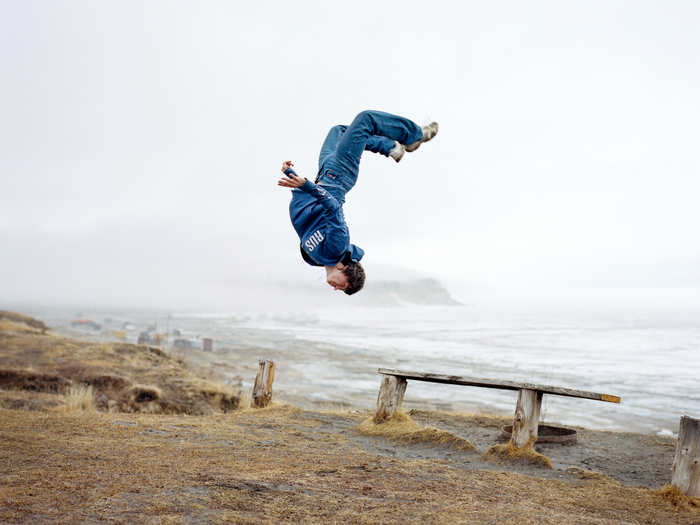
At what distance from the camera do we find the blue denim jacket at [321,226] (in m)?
4.89

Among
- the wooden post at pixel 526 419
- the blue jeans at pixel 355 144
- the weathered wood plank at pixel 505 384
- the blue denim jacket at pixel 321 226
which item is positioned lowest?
the wooden post at pixel 526 419

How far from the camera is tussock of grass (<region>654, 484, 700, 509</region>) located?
5.75 metres

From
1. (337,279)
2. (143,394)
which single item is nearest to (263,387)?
(143,394)

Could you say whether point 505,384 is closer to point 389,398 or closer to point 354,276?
point 389,398

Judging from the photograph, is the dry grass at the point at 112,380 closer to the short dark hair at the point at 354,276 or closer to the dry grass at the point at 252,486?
the dry grass at the point at 252,486

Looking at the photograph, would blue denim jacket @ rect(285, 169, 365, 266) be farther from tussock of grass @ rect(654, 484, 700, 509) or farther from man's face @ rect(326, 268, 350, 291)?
tussock of grass @ rect(654, 484, 700, 509)

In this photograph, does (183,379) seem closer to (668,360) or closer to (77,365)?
(77,365)

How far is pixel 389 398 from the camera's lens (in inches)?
368

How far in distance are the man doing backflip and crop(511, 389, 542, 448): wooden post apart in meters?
3.86

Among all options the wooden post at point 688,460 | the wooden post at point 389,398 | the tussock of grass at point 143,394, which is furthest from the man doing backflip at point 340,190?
the tussock of grass at point 143,394

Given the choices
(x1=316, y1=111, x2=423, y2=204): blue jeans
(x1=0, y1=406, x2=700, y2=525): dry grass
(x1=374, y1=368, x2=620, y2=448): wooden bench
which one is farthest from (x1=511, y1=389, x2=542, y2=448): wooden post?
(x1=316, y1=111, x2=423, y2=204): blue jeans

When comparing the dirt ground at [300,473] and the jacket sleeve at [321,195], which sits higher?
the jacket sleeve at [321,195]

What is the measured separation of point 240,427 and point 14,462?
12.0 feet

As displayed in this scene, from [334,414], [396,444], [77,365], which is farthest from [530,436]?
[77,365]
